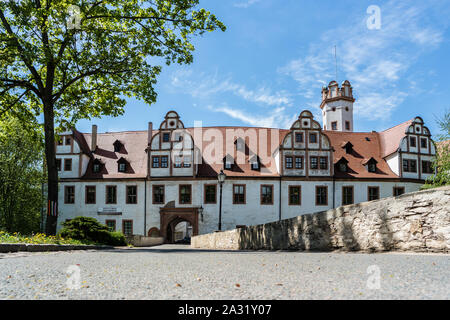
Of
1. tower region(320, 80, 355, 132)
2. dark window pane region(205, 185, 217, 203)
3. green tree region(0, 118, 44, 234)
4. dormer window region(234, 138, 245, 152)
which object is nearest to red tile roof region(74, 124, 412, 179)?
dormer window region(234, 138, 245, 152)

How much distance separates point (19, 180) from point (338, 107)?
133 ft

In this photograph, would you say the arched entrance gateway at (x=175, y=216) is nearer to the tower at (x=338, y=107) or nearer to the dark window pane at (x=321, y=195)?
the dark window pane at (x=321, y=195)

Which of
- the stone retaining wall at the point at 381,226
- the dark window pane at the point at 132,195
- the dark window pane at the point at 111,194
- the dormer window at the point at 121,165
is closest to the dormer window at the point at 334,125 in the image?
the dormer window at the point at 121,165

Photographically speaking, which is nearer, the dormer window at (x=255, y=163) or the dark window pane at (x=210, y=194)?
the dark window pane at (x=210, y=194)

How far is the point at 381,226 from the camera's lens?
22.9 feet

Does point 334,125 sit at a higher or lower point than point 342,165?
higher

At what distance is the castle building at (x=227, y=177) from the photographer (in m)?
34.4

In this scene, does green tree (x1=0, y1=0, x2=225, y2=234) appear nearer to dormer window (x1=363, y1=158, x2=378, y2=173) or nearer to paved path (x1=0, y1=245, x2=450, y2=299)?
paved path (x1=0, y1=245, x2=450, y2=299)

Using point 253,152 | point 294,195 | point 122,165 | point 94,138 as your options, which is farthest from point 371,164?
point 94,138

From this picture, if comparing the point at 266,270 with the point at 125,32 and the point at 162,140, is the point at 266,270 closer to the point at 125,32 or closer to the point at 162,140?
the point at 125,32

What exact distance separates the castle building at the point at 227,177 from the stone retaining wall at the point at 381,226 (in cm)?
2368

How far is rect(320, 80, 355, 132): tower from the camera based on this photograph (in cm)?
5359

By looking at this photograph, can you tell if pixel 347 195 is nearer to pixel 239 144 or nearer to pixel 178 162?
pixel 239 144

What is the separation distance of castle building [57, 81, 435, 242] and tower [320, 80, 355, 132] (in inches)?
627
